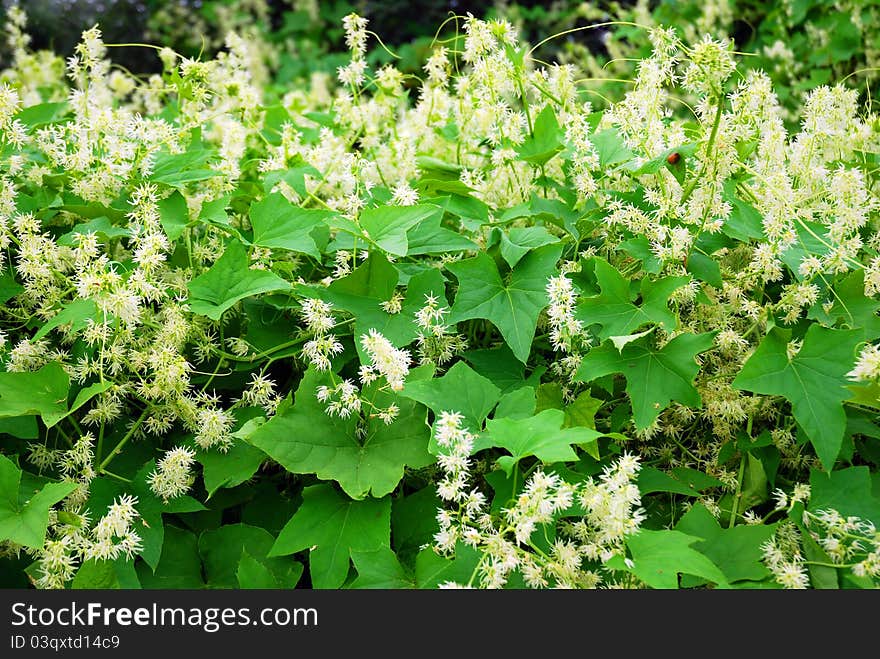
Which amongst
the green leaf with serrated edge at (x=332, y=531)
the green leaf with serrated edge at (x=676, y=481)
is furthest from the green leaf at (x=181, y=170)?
the green leaf with serrated edge at (x=676, y=481)

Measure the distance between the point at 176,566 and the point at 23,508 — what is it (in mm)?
291

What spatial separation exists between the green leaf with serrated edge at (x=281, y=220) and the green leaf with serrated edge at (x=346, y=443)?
35 centimetres

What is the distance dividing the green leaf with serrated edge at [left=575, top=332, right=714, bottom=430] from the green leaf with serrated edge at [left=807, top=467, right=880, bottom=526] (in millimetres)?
251

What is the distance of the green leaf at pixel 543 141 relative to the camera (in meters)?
1.87

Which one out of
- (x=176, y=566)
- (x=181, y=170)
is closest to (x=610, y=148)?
(x=181, y=170)

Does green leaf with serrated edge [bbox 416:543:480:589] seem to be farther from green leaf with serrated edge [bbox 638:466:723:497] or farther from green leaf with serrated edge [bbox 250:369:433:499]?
green leaf with serrated edge [bbox 638:466:723:497]

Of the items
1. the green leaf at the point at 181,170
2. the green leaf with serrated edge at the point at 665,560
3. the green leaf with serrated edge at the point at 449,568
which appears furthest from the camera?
the green leaf at the point at 181,170

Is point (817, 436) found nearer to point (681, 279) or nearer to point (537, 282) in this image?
point (681, 279)

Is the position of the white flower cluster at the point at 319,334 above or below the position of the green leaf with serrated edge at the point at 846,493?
above

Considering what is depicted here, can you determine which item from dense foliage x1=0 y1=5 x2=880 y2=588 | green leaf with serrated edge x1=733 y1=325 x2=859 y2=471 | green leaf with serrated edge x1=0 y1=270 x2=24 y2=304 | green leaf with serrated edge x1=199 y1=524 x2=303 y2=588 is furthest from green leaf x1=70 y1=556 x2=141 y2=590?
green leaf with serrated edge x1=733 y1=325 x2=859 y2=471

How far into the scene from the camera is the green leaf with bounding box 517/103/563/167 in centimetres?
187

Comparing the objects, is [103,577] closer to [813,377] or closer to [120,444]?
[120,444]

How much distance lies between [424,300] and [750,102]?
0.82 m

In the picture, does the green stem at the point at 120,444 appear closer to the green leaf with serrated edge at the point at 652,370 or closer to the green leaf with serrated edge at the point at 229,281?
the green leaf with serrated edge at the point at 229,281
